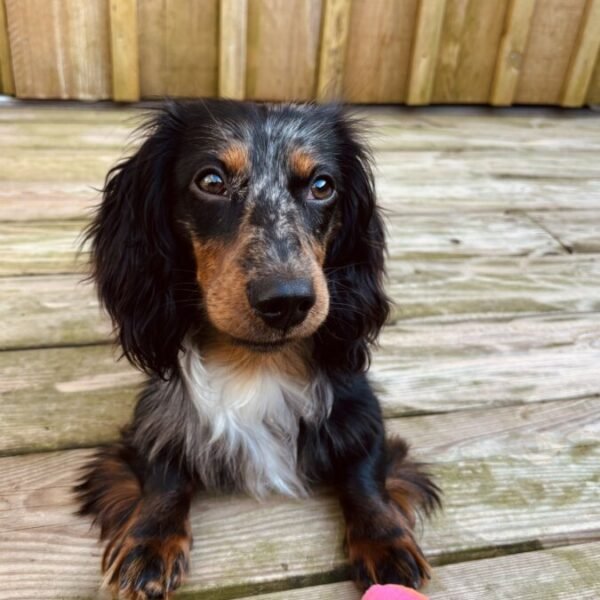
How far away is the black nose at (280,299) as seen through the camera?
131cm

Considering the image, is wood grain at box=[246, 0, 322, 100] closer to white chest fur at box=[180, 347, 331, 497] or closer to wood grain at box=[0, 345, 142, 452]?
wood grain at box=[0, 345, 142, 452]

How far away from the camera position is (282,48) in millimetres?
4098

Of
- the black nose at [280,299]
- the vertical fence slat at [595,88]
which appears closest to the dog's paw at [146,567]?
the black nose at [280,299]

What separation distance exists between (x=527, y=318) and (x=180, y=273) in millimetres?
1330

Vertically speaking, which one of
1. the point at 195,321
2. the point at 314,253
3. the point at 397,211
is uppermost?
the point at 314,253

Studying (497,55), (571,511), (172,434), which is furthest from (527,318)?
(497,55)

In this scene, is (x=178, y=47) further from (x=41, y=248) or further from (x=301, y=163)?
(x=301, y=163)

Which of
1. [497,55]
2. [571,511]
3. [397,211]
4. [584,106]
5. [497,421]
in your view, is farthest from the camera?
[584,106]

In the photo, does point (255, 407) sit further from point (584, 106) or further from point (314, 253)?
point (584, 106)

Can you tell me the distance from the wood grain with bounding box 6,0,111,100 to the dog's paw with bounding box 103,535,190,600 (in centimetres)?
318

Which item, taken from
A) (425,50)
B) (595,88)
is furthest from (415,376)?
(595,88)

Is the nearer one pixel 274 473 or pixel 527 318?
pixel 274 473

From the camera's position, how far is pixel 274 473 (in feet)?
5.26

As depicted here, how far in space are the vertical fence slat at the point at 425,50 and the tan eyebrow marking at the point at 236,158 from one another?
3022mm
